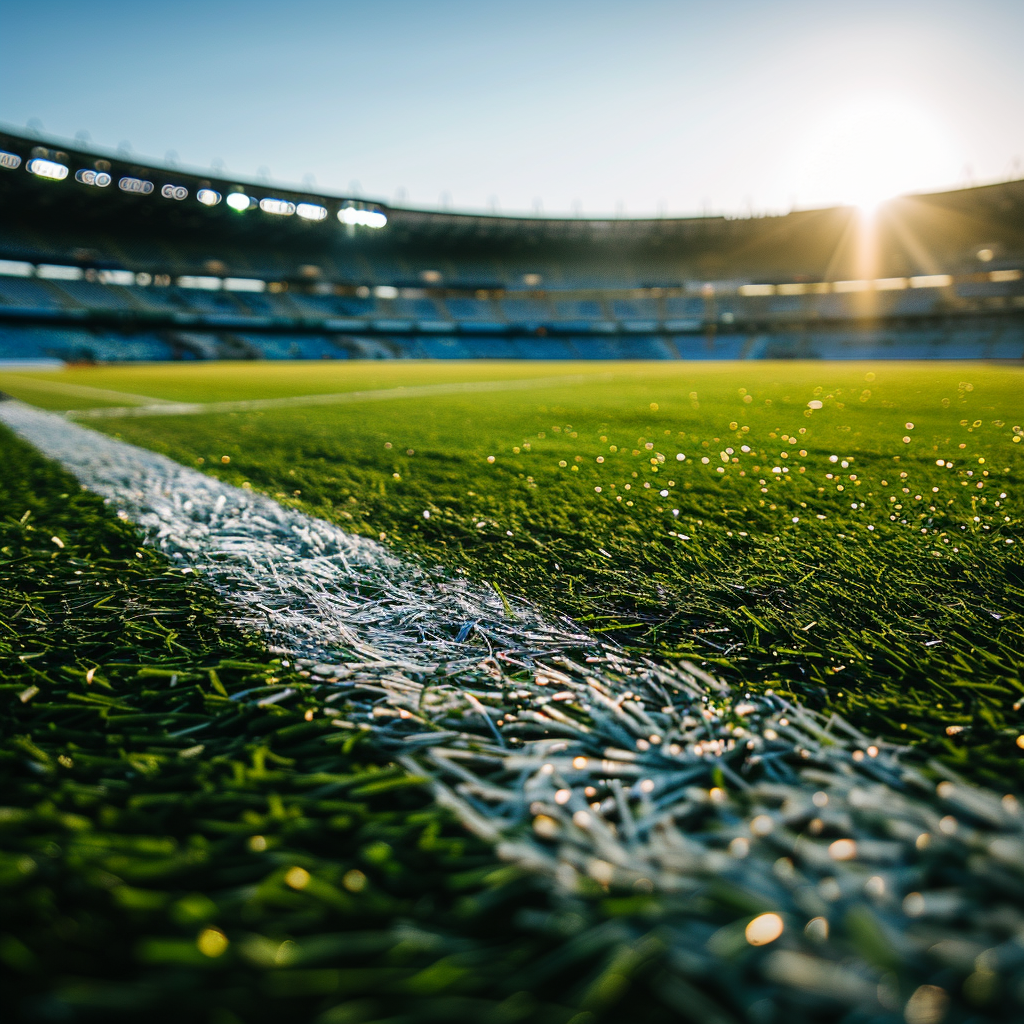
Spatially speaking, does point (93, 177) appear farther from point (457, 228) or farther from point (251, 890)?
point (251, 890)

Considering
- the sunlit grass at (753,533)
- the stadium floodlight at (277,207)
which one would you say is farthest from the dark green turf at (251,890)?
the stadium floodlight at (277,207)

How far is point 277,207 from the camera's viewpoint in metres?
29.3

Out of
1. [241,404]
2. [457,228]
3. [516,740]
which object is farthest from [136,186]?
[516,740]

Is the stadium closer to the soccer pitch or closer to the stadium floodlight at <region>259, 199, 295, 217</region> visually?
the soccer pitch

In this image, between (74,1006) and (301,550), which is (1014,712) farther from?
(301,550)

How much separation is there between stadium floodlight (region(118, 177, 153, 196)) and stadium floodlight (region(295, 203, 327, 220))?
7.01 metres

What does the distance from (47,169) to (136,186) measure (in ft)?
10.3

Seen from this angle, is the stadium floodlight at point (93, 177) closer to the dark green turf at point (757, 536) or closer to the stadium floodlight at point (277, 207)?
the stadium floodlight at point (277, 207)

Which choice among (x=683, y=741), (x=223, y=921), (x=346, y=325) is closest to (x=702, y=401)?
(x=683, y=741)

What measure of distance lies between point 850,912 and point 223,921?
0.59 meters

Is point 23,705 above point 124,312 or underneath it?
underneath

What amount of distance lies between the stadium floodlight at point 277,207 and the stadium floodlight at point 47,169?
8.16m

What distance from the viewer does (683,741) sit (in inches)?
31.1

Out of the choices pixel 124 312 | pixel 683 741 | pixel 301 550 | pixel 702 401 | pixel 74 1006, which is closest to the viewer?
pixel 74 1006
